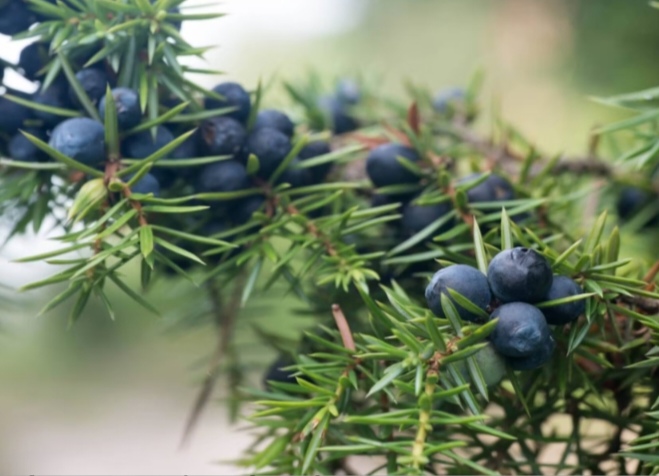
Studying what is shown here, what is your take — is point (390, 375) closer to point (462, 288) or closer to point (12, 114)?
point (462, 288)

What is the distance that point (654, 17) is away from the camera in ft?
2.80

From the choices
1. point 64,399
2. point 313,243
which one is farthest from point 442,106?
point 64,399

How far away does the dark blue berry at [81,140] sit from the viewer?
1.02ft

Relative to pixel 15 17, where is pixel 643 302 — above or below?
below

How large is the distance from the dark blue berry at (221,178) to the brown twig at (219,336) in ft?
0.28

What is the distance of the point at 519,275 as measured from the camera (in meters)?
0.26

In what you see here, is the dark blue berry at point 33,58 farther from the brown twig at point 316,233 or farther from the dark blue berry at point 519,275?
the dark blue berry at point 519,275

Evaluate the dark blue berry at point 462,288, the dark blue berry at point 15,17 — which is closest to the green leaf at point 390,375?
the dark blue berry at point 462,288

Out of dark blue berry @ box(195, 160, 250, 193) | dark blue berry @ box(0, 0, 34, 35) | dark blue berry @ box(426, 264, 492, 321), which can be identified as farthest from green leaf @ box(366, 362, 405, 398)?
dark blue berry @ box(0, 0, 34, 35)

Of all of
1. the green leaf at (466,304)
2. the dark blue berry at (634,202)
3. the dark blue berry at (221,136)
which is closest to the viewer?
the green leaf at (466,304)

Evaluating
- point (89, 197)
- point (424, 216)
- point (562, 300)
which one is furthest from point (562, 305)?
point (89, 197)

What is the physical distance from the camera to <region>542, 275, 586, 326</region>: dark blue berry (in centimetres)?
27

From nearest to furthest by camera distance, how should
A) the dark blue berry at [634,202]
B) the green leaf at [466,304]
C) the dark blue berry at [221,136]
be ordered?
the green leaf at [466,304] < the dark blue berry at [221,136] < the dark blue berry at [634,202]

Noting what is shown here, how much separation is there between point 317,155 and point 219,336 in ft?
0.49
